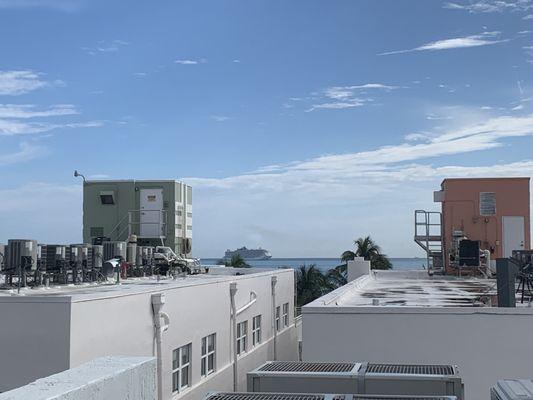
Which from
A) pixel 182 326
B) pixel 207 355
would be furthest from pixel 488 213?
pixel 182 326

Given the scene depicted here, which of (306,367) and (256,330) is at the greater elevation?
(306,367)

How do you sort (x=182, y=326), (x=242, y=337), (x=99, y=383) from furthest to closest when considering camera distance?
(x=242, y=337), (x=182, y=326), (x=99, y=383)

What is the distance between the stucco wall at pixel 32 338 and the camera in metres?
10.1

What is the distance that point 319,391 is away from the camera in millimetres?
6023

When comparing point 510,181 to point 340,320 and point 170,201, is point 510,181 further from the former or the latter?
point 340,320

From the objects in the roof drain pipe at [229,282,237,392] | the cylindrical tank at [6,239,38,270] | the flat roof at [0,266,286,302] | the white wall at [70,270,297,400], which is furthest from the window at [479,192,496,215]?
the cylindrical tank at [6,239,38,270]

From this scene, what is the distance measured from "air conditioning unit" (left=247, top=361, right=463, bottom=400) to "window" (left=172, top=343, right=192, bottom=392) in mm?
8790

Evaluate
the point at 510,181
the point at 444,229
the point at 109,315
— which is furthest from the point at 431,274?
the point at 109,315

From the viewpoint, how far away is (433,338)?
11281 mm

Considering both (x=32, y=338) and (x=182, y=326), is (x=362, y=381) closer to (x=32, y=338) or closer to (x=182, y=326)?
(x=32, y=338)

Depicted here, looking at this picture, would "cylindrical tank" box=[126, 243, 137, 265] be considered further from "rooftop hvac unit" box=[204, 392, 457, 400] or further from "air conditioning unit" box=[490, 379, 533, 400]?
"air conditioning unit" box=[490, 379, 533, 400]

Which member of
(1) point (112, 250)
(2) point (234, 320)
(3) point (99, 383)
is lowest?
(2) point (234, 320)

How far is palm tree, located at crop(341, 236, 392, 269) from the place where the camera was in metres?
57.1

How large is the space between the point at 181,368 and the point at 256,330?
8.30 meters
